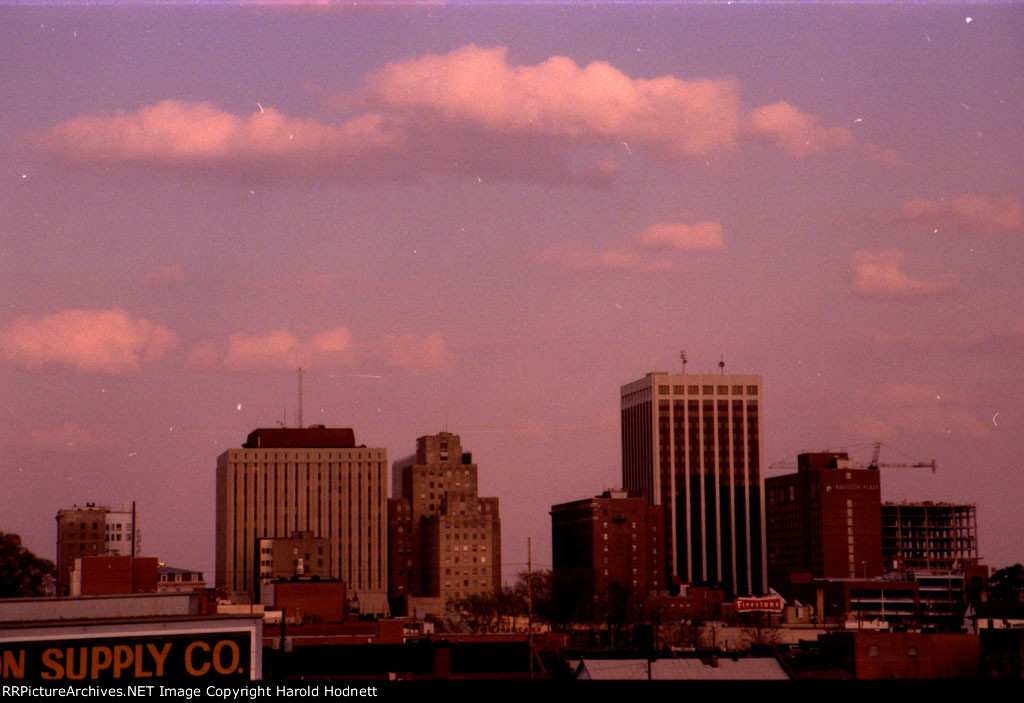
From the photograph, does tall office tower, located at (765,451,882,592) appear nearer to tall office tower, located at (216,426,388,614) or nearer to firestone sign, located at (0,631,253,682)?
tall office tower, located at (216,426,388,614)

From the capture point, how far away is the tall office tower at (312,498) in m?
107

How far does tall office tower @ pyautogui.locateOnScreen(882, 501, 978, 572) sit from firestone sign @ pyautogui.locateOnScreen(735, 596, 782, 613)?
48.8 metres

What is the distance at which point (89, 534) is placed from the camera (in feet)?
286

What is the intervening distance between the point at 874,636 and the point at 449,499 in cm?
7029

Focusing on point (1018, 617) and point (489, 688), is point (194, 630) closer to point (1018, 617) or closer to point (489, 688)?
point (489, 688)

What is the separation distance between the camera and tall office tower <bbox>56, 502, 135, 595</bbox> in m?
86.2

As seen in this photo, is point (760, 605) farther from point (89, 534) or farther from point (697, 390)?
point (697, 390)

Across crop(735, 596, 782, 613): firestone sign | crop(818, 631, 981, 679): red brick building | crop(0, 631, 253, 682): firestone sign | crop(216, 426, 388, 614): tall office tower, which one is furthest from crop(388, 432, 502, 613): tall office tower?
crop(0, 631, 253, 682): firestone sign

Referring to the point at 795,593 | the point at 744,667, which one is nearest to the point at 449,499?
the point at 795,593

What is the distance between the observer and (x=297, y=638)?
4222cm

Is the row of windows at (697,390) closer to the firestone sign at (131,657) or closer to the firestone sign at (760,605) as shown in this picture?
the firestone sign at (760,605)

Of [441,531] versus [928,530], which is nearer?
[441,531]

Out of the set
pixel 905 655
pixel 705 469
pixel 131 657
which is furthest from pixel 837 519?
pixel 131 657

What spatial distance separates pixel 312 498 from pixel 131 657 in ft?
316
